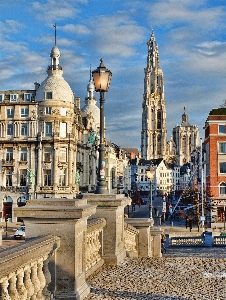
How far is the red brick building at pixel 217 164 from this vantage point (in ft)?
171

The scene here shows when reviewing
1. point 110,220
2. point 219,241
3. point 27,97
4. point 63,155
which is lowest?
point 219,241

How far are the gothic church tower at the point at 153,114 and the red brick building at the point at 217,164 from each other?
138m

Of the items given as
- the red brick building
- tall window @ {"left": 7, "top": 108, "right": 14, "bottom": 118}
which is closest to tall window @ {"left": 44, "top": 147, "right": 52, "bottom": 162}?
tall window @ {"left": 7, "top": 108, "right": 14, "bottom": 118}

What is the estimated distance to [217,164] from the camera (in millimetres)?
52500

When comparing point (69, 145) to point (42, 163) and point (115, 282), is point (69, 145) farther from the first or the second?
point (115, 282)

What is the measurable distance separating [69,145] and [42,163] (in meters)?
4.06

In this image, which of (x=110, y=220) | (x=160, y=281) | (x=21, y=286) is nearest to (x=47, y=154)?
(x=110, y=220)

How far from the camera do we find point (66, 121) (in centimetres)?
5981

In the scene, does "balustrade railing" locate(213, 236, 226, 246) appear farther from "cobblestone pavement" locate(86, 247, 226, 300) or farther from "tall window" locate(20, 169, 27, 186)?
"tall window" locate(20, 169, 27, 186)

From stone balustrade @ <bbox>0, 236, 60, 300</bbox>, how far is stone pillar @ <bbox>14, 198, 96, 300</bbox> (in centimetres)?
19

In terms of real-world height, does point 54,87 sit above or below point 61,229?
above

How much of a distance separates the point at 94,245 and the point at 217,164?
141 feet

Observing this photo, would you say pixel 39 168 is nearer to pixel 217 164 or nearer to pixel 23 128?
pixel 23 128

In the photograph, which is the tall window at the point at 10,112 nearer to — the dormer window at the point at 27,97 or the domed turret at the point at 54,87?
the dormer window at the point at 27,97
